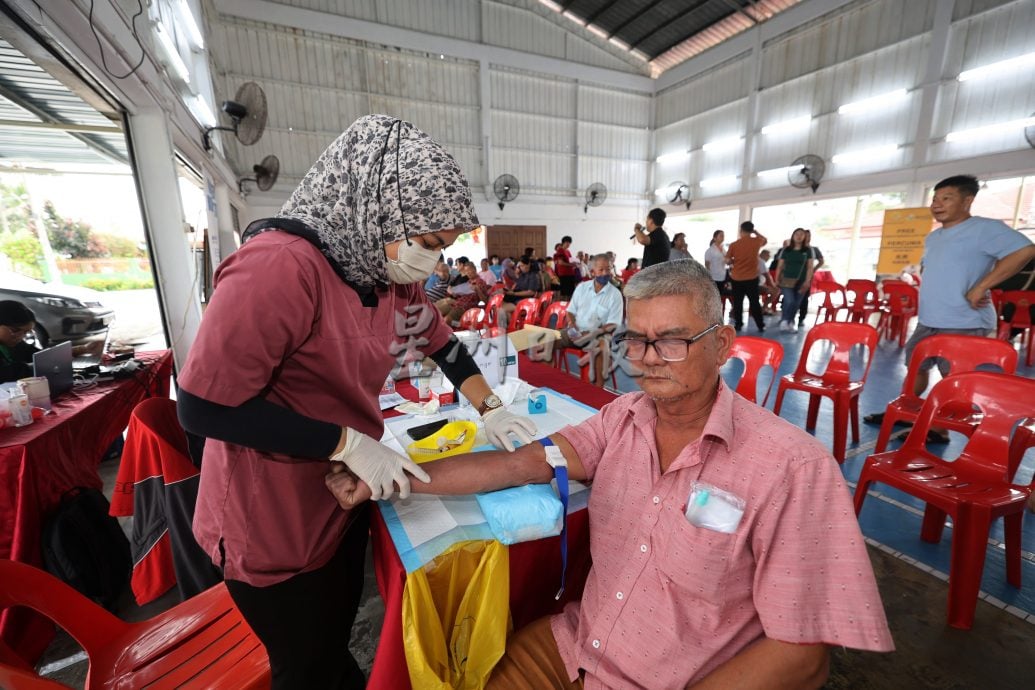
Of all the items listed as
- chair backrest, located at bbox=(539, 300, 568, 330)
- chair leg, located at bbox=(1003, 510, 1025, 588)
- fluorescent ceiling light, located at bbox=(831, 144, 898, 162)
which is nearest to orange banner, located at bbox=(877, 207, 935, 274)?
fluorescent ceiling light, located at bbox=(831, 144, 898, 162)

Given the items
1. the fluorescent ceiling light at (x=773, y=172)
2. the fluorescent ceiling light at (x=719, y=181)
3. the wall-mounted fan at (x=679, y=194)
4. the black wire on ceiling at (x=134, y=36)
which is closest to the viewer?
the black wire on ceiling at (x=134, y=36)

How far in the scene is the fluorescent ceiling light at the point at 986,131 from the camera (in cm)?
665

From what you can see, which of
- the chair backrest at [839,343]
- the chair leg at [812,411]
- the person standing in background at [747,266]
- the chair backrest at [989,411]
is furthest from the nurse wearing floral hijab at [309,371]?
the person standing in background at [747,266]

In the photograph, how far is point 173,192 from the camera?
281cm

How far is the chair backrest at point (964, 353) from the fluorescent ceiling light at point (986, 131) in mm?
7511

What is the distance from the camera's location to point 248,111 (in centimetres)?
420

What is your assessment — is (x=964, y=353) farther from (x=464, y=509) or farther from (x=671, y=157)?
(x=671, y=157)

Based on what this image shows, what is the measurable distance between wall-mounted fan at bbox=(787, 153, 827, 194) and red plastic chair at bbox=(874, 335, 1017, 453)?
813 cm

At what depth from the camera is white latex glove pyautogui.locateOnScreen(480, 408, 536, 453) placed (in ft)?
4.08

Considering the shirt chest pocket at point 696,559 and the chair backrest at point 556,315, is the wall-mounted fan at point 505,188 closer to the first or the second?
the chair backrest at point 556,315

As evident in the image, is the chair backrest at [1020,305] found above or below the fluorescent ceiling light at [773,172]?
below

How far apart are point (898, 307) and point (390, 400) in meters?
6.69

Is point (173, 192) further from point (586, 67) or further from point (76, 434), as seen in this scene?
point (586, 67)

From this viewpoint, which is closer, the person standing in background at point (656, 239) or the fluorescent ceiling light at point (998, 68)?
the person standing in background at point (656, 239)
